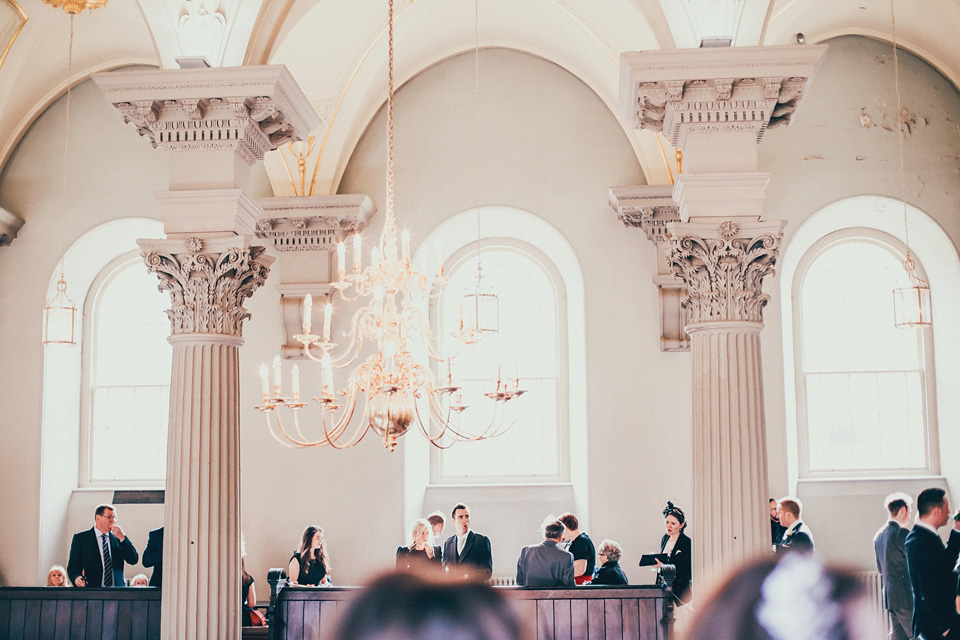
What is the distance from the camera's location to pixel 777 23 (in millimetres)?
9383

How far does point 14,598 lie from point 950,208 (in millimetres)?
9298

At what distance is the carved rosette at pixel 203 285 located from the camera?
644cm

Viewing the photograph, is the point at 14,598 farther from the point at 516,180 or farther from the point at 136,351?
the point at 516,180

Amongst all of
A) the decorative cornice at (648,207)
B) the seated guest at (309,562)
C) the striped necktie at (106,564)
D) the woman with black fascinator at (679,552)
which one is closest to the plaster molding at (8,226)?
the striped necktie at (106,564)

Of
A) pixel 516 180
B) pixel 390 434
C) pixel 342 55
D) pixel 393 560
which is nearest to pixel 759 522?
pixel 390 434

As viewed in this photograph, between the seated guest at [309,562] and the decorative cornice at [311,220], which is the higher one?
the decorative cornice at [311,220]

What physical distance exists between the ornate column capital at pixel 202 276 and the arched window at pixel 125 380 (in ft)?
16.0

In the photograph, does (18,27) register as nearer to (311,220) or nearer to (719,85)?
(311,220)

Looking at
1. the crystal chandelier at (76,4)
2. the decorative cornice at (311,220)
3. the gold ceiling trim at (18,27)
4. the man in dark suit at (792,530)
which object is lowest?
the man in dark suit at (792,530)

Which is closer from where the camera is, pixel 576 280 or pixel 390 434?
pixel 390 434

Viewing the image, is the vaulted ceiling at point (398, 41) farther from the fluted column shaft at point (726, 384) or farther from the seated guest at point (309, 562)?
the seated guest at point (309, 562)

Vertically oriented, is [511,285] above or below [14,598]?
above

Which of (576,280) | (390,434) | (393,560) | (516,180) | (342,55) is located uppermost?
(342,55)

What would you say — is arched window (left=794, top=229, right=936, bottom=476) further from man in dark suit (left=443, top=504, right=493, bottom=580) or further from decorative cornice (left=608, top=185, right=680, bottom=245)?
man in dark suit (left=443, top=504, right=493, bottom=580)
